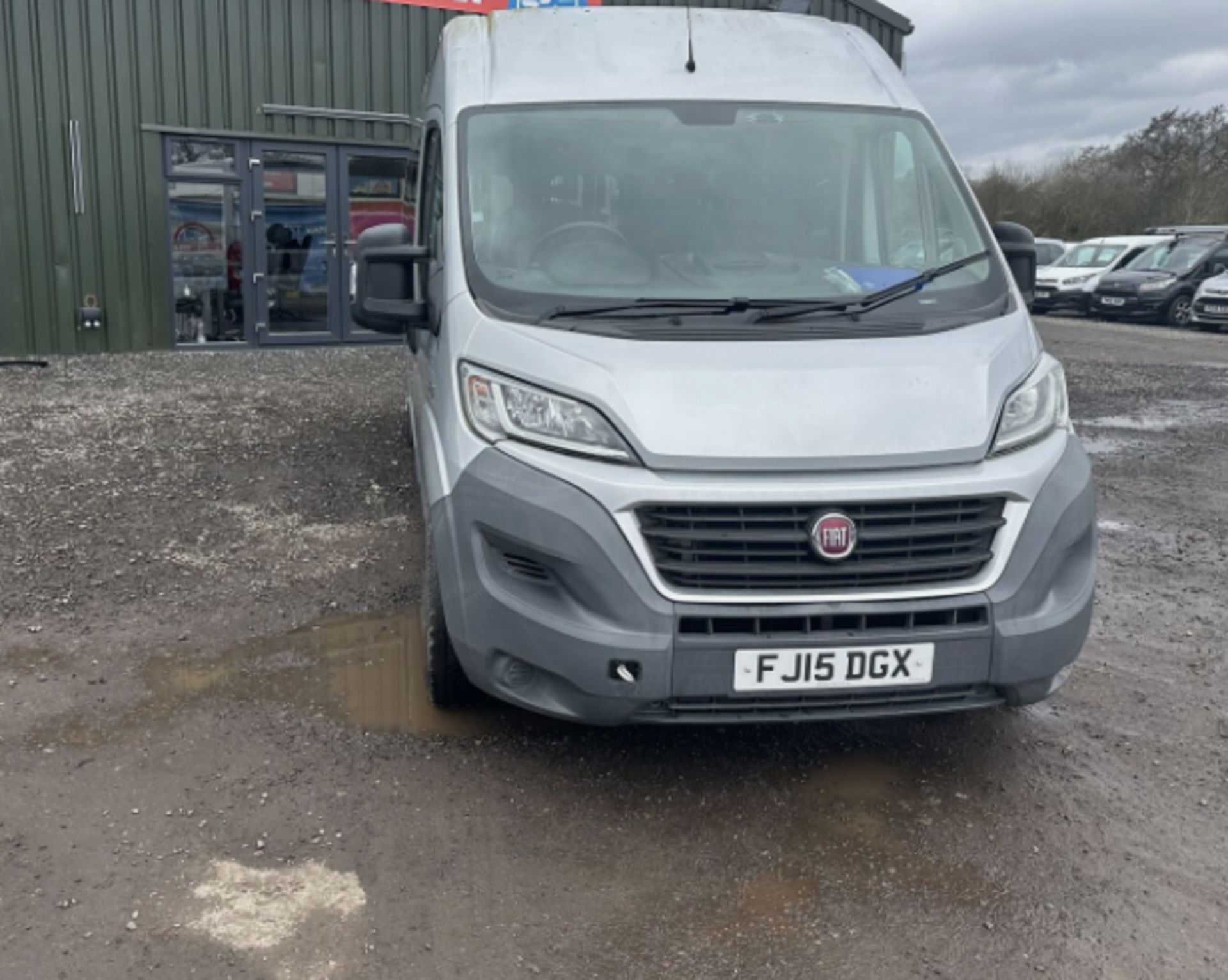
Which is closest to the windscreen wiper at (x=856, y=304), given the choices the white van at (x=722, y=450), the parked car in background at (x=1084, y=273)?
the white van at (x=722, y=450)

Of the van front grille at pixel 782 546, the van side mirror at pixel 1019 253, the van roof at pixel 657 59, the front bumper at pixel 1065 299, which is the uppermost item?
the van roof at pixel 657 59

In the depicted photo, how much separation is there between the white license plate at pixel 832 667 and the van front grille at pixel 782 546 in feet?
0.57

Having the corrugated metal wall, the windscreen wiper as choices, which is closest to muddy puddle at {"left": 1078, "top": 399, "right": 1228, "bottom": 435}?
the windscreen wiper

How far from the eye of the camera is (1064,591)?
11.0 feet

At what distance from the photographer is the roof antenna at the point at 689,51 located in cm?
445

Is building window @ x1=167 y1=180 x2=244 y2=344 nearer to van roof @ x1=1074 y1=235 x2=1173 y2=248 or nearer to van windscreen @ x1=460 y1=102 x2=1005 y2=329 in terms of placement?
van windscreen @ x1=460 y1=102 x2=1005 y2=329

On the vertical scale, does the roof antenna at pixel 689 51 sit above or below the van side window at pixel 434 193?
above

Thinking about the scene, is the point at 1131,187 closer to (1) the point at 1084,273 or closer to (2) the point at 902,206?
(1) the point at 1084,273

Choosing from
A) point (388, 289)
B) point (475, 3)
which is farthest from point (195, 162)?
point (388, 289)

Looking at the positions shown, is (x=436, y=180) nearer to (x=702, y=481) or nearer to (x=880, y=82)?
(x=880, y=82)

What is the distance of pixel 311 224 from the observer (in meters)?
13.9

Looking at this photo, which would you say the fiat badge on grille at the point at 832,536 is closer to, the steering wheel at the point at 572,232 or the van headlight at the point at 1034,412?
the van headlight at the point at 1034,412

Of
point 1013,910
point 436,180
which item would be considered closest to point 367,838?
point 1013,910

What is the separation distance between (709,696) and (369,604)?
2388 mm
